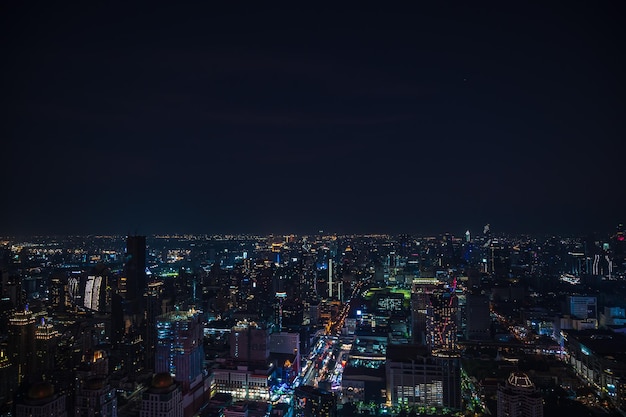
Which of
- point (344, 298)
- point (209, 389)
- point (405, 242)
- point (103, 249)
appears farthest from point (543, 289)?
point (103, 249)

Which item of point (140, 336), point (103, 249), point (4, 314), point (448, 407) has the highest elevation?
point (103, 249)

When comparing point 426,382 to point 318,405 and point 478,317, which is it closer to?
point 318,405

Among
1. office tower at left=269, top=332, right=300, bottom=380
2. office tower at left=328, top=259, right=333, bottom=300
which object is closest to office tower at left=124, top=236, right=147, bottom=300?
office tower at left=269, top=332, right=300, bottom=380

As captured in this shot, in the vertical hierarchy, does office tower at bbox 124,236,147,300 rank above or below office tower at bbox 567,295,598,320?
above

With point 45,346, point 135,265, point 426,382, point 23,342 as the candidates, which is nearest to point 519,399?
point 426,382

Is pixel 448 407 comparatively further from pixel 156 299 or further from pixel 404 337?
pixel 156 299

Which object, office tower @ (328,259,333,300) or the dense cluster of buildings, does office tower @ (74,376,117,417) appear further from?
office tower @ (328,259,333,300)
